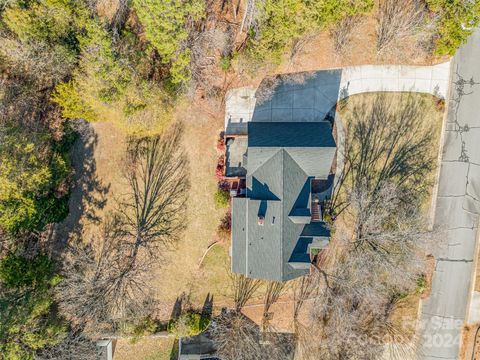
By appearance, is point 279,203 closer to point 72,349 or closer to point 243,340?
point 243,340

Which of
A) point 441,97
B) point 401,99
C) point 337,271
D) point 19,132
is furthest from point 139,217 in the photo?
point 441,97

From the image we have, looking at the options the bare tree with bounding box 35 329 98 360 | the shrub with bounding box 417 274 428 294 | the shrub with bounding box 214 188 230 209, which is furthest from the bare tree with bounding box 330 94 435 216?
the bare tree with bounding box 35 329 98 360

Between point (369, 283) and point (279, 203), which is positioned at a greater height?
point (279, 203)

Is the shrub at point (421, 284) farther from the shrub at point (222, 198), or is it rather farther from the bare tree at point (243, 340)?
the shrub at point (222, 198)

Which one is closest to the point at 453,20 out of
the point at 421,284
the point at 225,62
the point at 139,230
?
the point at 225,62

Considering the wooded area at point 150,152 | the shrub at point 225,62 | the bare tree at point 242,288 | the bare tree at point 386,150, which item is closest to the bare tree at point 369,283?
the wooded area at point 150,152

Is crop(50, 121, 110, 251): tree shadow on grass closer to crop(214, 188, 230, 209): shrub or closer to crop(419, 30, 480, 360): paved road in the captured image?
crop(214, 188, 230, 209): shrub

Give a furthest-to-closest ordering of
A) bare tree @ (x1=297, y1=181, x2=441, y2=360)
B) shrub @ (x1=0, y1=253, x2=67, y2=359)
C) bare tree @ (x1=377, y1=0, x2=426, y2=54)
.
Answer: bare tree @ (x1=297, y1=181, x2=441, y2=360), bare tree @ (x1=377, y1=0, x2=426, y2=54), shrub @ (x1=0, y1=253, x2=67, y2=359)

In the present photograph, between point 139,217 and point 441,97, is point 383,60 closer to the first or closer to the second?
point 441,97
